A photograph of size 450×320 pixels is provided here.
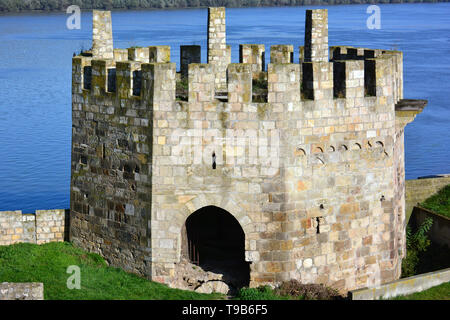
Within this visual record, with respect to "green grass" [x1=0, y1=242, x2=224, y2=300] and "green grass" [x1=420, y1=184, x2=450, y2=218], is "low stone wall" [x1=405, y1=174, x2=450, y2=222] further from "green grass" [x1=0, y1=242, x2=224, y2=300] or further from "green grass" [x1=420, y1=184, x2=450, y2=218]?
"green grass" [x1=0, y1=242, x2=224, y2=300]

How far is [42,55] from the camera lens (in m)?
72.7

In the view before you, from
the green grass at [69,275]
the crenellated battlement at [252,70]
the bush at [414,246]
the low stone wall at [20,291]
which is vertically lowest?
the bush at [414,246]

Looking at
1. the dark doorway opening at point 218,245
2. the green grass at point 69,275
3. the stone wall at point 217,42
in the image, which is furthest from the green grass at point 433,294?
the stone wall at point 217,42

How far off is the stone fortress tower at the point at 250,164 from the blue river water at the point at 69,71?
17.1 metres

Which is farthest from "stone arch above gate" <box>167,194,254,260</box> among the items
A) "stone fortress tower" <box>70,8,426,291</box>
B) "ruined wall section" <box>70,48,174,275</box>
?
"ruined wall section" <box>70,48,174,275</box>

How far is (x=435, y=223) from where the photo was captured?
2500 centimetres

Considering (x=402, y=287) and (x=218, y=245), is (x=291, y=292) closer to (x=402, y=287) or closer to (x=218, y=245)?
(x=402, y=287)

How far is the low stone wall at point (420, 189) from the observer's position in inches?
1035

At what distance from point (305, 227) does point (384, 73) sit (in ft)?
11.6

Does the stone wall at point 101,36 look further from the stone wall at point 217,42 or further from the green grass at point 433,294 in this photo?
the green grass at point 433,294

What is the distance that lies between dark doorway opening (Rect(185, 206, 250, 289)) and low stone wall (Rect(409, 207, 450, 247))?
5659 millimetres

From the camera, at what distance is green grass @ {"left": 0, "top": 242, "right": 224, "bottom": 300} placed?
18.3 metres

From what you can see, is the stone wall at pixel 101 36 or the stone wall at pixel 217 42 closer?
the stone wall at pixel 101 36

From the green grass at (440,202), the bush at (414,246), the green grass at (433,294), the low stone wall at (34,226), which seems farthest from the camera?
the green grass at (440,202)
